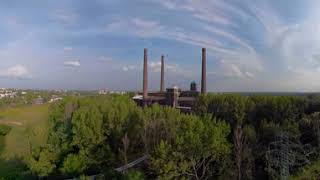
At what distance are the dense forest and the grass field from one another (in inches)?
168

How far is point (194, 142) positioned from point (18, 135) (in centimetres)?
4907

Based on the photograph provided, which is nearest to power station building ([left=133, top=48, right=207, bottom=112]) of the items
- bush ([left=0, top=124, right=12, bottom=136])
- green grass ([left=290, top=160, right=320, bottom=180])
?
bush ([left=0, top=124, right=12, bottom=136])

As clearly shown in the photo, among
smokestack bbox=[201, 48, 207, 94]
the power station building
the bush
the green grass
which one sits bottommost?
the bush

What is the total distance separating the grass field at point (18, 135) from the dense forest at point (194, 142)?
427cm

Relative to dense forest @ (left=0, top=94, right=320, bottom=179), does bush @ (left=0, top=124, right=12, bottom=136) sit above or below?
below

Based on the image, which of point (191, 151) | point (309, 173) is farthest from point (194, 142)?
point (309, 173)

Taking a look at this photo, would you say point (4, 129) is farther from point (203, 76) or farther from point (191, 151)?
point (191, 151)

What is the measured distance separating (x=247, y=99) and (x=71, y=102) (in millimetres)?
24177

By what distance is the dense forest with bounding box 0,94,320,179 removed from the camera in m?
27.9

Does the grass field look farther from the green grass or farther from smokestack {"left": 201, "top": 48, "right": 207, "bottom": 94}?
the green grass

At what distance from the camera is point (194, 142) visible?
27641mm

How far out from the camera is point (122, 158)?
36.0 metres

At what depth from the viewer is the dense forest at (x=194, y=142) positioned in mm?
27859

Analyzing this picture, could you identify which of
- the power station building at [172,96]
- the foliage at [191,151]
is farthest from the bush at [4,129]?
the foliage at [191,151]
